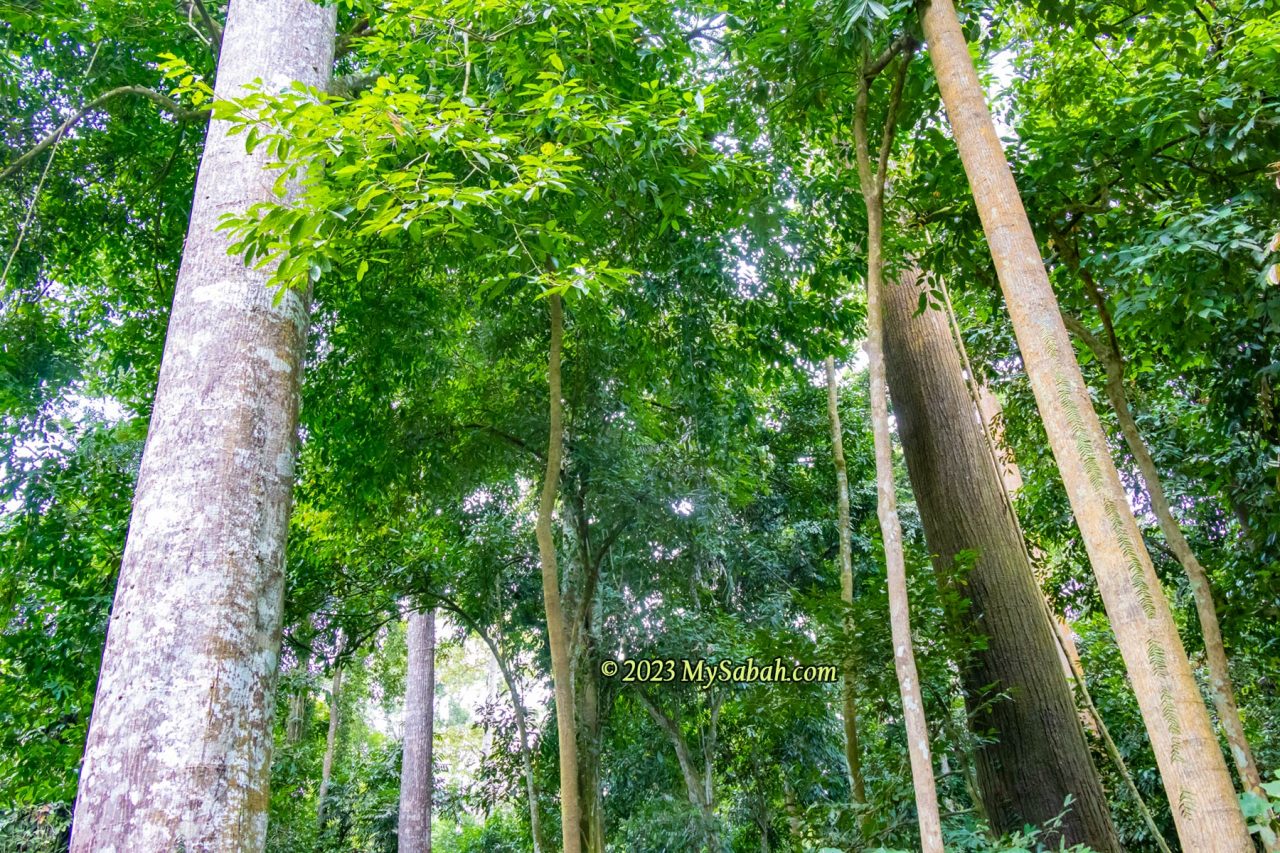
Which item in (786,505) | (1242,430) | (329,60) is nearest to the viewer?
(329,60)

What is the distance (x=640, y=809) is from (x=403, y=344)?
4.93 metres

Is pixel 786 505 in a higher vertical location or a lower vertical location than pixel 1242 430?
higher

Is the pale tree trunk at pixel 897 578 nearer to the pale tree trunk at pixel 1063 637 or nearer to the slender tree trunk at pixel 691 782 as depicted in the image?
the pale tree trunk at pixel 1063 637

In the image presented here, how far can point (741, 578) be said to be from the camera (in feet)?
26.5

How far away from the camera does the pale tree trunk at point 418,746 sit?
8.27 m

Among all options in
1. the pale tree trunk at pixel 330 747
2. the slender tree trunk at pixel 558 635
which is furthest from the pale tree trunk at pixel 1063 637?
the pale tree trunk at pixel 330 747

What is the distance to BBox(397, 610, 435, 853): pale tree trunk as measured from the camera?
27.1 feet

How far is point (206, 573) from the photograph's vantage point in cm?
211

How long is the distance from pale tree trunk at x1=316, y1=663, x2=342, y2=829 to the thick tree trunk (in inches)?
340

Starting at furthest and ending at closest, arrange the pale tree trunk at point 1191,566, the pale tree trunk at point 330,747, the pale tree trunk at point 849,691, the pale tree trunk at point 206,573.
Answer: the pale tree trunk at point 330,747
the pale tree trunk at point 849,691
the pale tree trunk at point 1191,566
the pale tree trunk at point 206,573

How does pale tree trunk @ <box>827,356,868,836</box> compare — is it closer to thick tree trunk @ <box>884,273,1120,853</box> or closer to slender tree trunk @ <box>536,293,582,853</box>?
thick tree trunk @ <box>884,273,1120,853</box>

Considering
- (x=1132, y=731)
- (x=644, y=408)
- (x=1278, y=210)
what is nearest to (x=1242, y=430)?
(x=1278, y=210)

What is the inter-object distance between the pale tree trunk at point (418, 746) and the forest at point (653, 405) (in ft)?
0.16

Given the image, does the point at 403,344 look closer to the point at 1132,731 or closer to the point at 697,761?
the point at 697,761
